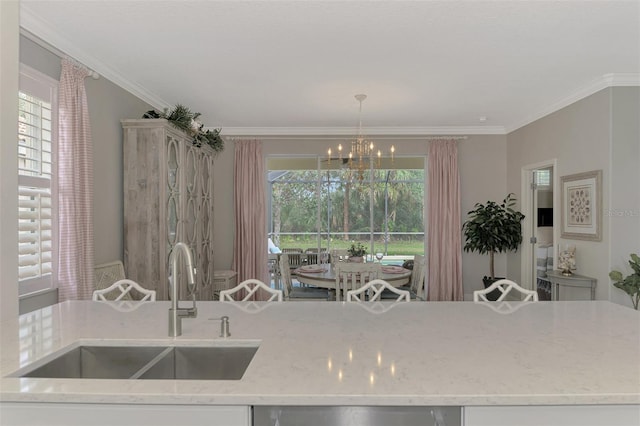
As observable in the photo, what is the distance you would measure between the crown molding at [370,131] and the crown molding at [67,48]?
A: 1.90 metres

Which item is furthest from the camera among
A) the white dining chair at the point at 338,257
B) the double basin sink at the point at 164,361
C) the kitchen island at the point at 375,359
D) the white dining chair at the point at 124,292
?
the white dining chair at the point at 338,257

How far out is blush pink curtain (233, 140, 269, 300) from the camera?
5.97 metres

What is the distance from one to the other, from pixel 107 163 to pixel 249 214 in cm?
263

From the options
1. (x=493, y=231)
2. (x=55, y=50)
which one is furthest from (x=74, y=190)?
(x=493, y=231)

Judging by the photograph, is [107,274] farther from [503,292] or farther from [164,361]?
[503,292]

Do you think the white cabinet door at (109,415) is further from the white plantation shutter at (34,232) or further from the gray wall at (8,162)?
the white plantation shutter at (34,232)

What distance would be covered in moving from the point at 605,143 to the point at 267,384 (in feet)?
13.6

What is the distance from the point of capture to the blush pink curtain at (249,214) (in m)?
5.97

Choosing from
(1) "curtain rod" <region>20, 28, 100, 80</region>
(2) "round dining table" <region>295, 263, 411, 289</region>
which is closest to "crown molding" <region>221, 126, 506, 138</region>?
(2) "round dining table" <region>295, 263, 411, 289</region>

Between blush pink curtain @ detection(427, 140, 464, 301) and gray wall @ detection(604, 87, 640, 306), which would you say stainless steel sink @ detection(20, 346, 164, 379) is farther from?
blush pink curtain @ detection(427, 140, 464, 301)

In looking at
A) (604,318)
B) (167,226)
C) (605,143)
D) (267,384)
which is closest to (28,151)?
(167,226)

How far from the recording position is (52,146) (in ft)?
9.57

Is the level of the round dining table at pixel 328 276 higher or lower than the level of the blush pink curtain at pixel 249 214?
lower

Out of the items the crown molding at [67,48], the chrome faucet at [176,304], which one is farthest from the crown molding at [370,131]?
the chrome faucet at [176,304]
